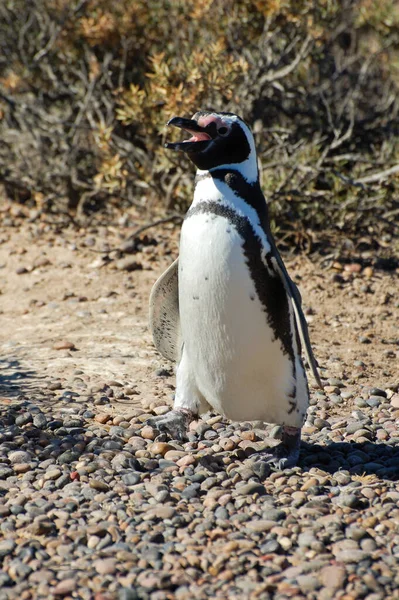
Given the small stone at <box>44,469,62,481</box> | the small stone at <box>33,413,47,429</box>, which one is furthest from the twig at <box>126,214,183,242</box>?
the small stone at <box>44,469,62,481</box>

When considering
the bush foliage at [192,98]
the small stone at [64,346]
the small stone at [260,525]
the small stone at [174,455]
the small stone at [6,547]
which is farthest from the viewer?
the bush foliage at [192,98]

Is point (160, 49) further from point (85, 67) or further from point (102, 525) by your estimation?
point (102, 525)

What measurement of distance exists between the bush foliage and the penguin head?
2681 millimetres

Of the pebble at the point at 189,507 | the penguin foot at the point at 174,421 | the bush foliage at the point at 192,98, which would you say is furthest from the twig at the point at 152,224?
the penguin foot at the point at 174,421

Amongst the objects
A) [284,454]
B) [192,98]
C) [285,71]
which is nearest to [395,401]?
[284,454]

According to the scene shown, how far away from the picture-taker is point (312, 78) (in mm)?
7578

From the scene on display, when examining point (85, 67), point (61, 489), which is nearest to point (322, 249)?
point (85, 67)

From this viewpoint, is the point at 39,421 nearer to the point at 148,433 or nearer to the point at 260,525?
the point at 148,433

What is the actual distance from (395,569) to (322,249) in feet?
13.3

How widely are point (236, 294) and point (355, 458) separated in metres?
0.89

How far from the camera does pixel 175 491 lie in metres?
3.28

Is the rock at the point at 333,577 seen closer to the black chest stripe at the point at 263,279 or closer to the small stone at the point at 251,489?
the small stone at the point at 251,489

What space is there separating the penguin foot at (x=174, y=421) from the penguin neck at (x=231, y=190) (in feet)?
2.84

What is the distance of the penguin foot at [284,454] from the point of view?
3.51 meters
